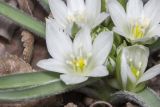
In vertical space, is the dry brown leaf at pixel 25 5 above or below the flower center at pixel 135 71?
above

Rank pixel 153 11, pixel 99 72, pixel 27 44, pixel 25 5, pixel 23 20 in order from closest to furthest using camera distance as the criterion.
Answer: pixel 99 72
pixel 153 11
pixel 23 20
pixel 27 44
pixel 25 5

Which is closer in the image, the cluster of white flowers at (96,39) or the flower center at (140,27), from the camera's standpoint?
the cluster of white flowers at (96,39)

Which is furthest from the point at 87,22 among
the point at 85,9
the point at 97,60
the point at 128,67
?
the point at 128,67

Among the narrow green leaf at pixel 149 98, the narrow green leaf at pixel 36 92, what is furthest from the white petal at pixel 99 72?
the narrow green leaf at pixel 149 98

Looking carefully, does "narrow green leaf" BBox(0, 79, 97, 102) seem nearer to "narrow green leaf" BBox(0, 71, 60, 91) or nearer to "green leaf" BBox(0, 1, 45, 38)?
"narrow green leaf" BBox(0, 71, 60, 91)

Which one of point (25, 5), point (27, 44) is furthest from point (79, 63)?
point (25, 5)

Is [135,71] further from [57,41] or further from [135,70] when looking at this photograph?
[57,41]

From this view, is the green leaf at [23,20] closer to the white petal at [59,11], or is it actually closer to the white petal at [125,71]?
the white petal at [59,11]
